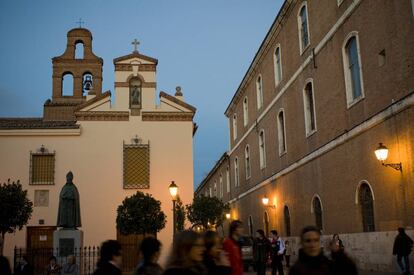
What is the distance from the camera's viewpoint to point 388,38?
52.5 ft

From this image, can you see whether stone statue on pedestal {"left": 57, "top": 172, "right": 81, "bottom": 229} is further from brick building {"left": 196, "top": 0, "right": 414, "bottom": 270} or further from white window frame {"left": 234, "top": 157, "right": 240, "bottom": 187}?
white window frame {"left": 234, "top": 157, "right": 240, "bottom": 187}

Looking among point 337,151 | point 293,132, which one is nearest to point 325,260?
point 337,151

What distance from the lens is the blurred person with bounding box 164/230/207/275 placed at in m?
4.40

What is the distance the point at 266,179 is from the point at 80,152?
38.0ft

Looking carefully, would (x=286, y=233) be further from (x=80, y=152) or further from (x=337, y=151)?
(x=80, y=152)

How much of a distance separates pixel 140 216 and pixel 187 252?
19481 mm

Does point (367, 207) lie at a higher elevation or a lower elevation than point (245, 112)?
lower

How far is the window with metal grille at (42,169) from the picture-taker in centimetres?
2930

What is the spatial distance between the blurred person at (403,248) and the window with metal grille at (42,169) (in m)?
20.5

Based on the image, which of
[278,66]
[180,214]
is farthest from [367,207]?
[278,66]

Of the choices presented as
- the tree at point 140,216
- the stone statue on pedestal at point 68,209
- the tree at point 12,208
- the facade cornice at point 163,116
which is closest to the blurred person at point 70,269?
the stone statue on pedestal at point 68,209

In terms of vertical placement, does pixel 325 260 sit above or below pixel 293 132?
below

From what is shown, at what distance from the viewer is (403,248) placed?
14336 mm

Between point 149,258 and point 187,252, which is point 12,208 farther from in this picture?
point 187,252
